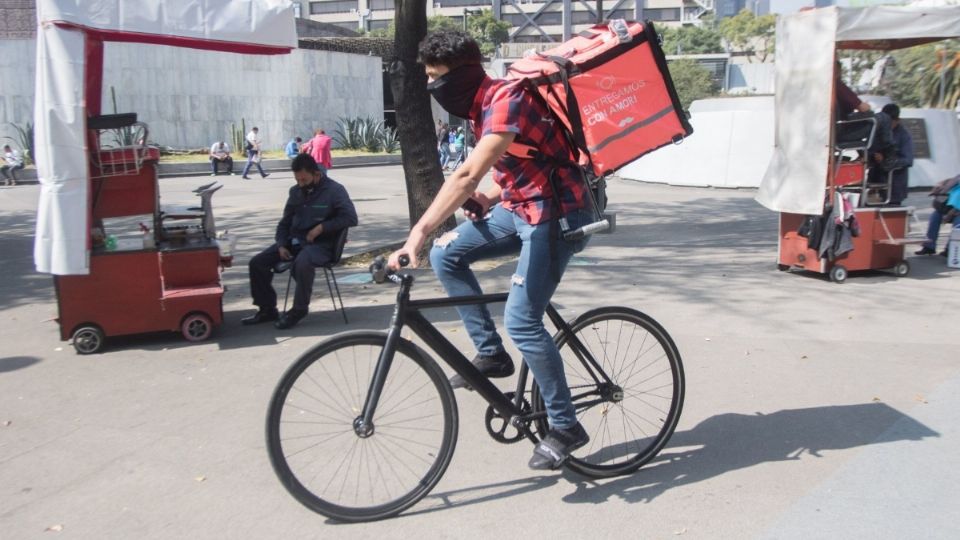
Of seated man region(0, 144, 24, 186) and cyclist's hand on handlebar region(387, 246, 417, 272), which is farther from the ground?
seated man region(0, 144, 24, 186)

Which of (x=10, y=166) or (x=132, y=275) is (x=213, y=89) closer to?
(x=10, y=166)

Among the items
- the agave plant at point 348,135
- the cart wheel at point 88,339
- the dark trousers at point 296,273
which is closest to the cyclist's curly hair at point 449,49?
the dark trousers at point 296,273

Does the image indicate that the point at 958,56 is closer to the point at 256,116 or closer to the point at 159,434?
the point at 159,434

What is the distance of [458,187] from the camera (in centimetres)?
332

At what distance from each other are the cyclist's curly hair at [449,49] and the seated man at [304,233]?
3.47 metres

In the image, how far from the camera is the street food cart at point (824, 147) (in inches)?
318

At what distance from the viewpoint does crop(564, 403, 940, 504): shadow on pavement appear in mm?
3854

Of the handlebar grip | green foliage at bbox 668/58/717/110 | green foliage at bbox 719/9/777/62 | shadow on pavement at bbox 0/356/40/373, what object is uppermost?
green foliage at bbox 719/9/777/62

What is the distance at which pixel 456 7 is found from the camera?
112 metres

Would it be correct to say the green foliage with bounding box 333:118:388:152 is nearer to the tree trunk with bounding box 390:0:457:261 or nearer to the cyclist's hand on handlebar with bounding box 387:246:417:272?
the tree trunk with bounding box 390:0:457:261

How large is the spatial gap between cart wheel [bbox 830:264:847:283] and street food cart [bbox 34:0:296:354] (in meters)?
5.70

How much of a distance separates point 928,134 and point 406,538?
709 inches

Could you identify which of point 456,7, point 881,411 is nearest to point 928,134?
point 881,411

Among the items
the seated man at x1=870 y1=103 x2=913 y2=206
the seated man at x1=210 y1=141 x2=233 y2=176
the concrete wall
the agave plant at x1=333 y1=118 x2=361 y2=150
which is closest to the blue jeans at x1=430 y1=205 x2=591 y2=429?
the seated man at x1=870 y1=103 x2=913 y2=206
